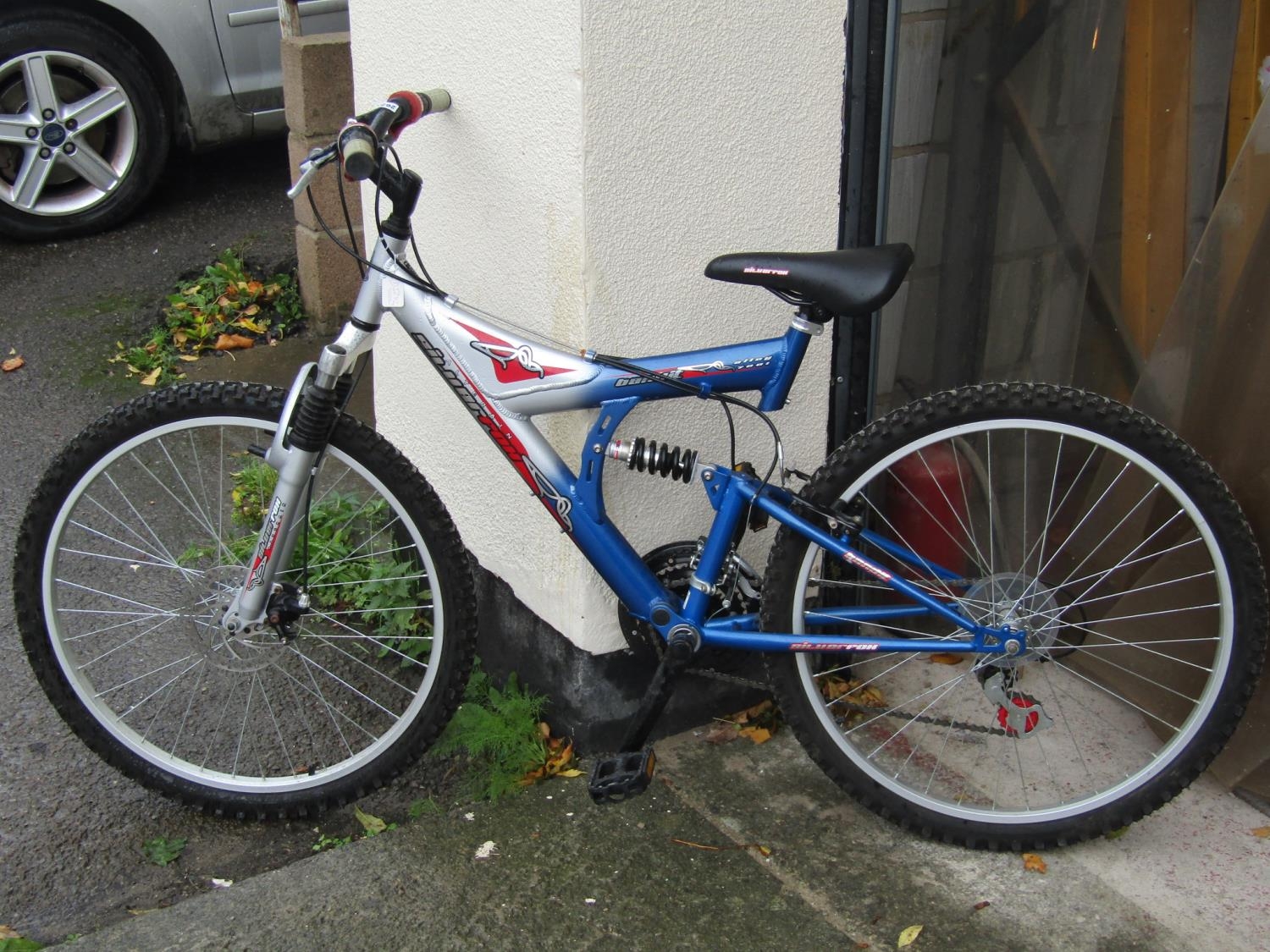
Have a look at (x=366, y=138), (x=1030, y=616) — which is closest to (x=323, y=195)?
(x=366, y=138)

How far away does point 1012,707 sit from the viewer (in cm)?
269

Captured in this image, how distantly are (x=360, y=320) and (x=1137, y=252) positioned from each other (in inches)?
66.6

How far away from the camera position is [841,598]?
10.5 feet

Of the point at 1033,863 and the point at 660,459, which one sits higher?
the point at 660,459

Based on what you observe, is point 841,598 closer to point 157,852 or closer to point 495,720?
point 495,720

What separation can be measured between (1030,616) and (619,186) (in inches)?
46.9

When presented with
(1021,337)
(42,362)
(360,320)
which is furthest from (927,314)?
(42,362)

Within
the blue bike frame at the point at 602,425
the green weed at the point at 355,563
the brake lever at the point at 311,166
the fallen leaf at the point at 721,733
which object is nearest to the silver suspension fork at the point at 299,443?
the blue bike frame at the point at 602,425

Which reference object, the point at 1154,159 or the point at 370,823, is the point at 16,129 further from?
the point at 1154,159

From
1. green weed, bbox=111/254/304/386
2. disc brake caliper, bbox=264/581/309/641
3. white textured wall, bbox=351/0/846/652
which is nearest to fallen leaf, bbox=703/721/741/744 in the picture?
white textured wall, bbox=351/0/846/652

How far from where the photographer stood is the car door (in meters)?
5.59

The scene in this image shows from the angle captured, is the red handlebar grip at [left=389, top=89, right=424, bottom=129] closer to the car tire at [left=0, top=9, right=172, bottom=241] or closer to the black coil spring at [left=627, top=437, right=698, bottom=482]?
the black coil spring at [left=627, top=437, right=698, bottom=482]

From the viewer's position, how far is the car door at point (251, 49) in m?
5.59

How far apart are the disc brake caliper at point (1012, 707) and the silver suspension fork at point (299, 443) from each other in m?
1.46
